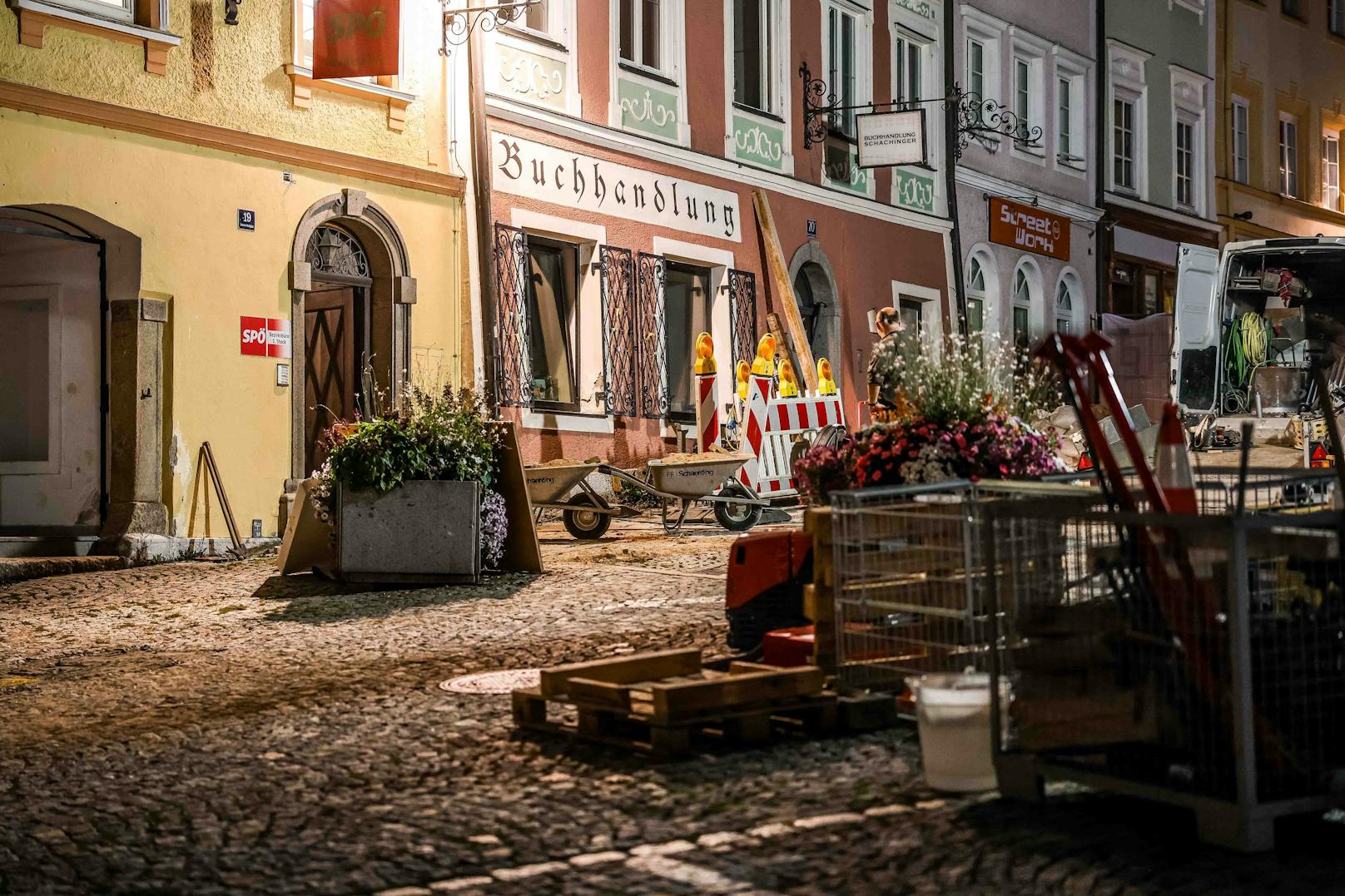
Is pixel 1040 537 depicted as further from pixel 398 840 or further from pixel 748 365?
pixel 748 365

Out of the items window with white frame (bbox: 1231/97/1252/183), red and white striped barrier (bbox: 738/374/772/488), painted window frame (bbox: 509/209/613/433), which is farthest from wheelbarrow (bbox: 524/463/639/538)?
window with white frame (bbox: 1231/97/1252/183)

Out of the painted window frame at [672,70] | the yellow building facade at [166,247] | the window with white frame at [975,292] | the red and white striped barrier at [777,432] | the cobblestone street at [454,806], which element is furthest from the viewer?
the window with white frame at [975,292]

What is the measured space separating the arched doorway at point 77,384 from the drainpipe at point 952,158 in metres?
14.2

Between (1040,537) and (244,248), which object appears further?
(244,248)

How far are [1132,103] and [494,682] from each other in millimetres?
26306

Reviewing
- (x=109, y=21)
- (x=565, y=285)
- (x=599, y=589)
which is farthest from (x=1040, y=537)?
(x=565, y=285)

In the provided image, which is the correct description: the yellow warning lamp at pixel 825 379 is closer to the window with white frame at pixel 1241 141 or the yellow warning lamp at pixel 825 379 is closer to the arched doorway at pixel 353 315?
the arched doorway at pixel 353 315

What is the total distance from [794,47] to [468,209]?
6.62 m

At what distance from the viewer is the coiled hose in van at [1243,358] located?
1908cm

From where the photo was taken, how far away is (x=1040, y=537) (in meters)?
5.26

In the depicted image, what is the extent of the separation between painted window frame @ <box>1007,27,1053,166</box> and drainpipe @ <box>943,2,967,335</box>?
2083 millimetres

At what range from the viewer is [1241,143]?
34.6 metres

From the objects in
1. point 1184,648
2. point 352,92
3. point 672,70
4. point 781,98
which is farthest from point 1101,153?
point 1184,648

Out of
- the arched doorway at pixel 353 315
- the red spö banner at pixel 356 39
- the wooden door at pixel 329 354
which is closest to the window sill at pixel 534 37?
the arched doorway at pixel 353 315
